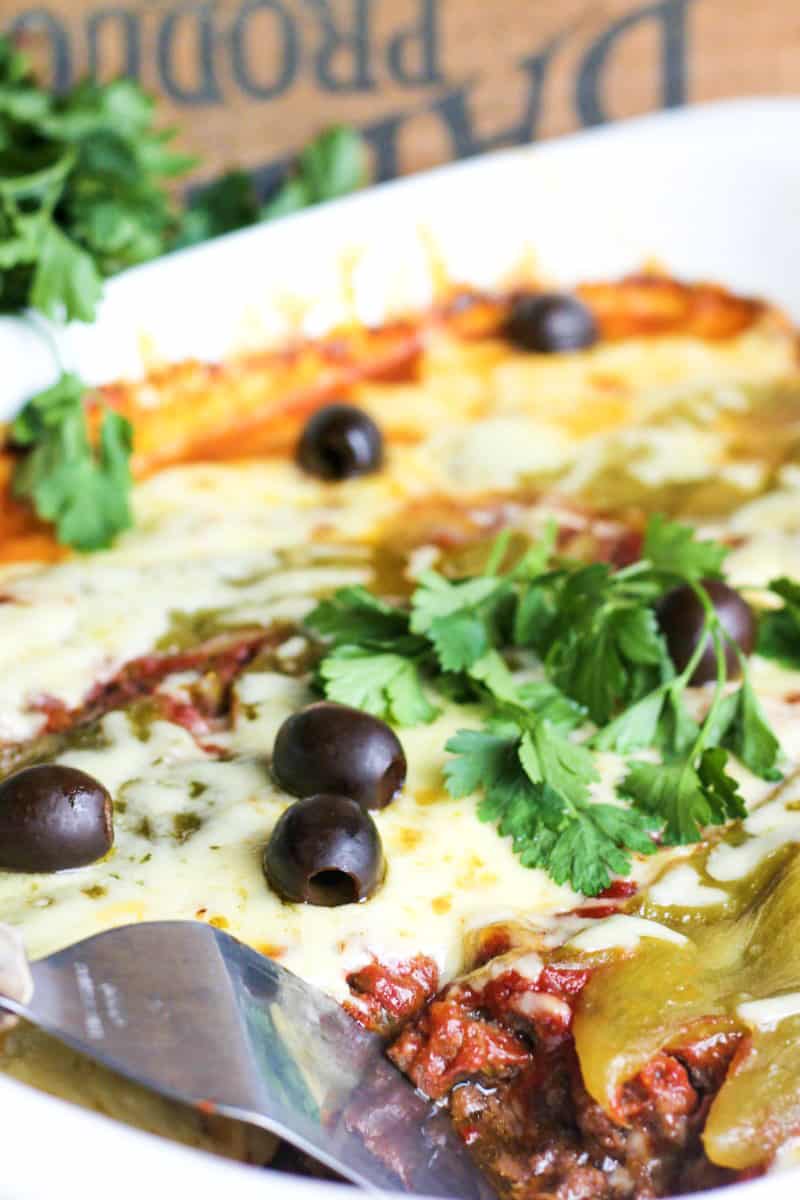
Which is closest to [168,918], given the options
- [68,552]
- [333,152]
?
[68,552]

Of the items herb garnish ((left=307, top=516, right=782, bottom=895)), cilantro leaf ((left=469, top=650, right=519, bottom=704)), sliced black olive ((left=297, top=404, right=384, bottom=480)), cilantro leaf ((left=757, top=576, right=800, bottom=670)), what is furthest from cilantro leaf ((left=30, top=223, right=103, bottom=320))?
cilantro leaf ((left=757, top=576, right=800, bottom=670))

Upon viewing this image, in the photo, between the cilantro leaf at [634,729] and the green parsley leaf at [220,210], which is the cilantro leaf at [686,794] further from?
the green parsley leaf at [220,210]

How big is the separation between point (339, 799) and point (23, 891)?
43 centimetres

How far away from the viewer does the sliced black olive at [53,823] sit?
197 cm

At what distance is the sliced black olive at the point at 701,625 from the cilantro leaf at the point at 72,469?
1.06 metres

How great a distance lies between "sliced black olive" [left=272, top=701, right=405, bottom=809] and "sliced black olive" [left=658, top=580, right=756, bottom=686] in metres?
0.52

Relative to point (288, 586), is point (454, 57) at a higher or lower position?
higher

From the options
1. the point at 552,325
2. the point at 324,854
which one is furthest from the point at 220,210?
the point at 324,854

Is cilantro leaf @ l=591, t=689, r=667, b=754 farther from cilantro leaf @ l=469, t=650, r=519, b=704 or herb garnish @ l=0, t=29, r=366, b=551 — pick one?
herb garnish @ l=0, t=29, r=366, b=551

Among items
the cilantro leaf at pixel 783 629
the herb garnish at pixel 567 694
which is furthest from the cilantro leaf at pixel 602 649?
the cilantro leaf at pixel 783 629

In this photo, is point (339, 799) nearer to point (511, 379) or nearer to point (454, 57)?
point (511, 379)

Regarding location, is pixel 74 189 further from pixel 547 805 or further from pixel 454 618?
pixel 547 805

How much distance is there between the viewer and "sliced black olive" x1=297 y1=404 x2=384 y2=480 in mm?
2996

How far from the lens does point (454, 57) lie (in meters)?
4.21
